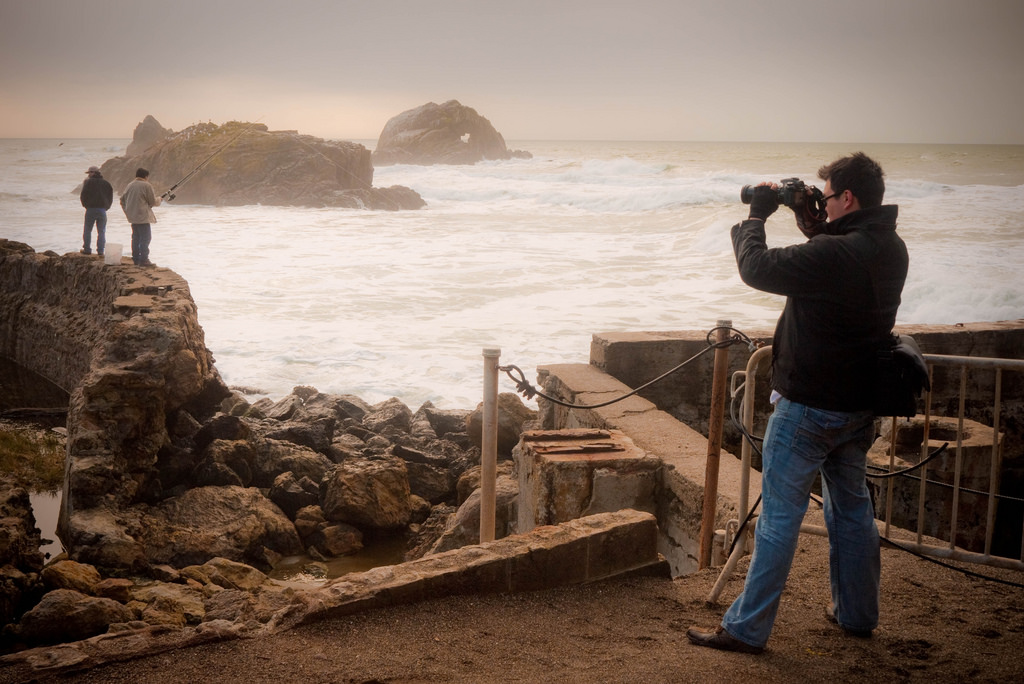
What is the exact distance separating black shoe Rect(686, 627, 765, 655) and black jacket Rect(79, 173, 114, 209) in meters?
13.5

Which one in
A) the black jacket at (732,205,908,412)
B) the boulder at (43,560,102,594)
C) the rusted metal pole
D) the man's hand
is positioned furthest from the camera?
the boulder at (43,560,102,594)

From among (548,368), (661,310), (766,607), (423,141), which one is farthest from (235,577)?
(423,141)

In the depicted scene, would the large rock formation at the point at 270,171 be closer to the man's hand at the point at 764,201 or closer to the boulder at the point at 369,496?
the boulder at the point at 369,496

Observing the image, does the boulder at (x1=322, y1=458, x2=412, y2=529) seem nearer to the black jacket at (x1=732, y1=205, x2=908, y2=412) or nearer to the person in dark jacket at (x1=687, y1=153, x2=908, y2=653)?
the person in dark jacket at (x1=687, y1=153, x2=908, y2=653)

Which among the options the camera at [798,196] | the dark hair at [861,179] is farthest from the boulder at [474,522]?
the dark hair at [861,179]

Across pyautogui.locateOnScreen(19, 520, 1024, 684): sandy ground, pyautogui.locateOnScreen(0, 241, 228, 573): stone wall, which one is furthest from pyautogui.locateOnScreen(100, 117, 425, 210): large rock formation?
pyautogui.locateOnScreen(19, 520, 1024, 684): sandy ground

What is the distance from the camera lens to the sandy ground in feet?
9.65

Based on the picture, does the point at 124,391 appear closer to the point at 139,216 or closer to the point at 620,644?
the point at 620,644

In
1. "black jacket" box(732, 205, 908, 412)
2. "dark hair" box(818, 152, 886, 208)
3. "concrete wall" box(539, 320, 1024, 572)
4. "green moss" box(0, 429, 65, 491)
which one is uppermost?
"dark hair" box(818, 152, 886, 208)

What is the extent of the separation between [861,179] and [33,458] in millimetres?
8559

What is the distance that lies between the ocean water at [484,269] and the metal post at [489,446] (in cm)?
636

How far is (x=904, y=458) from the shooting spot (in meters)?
5.38

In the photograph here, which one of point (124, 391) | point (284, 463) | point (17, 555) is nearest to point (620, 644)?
point (17, 555)

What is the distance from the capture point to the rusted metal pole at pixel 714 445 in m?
3.96
